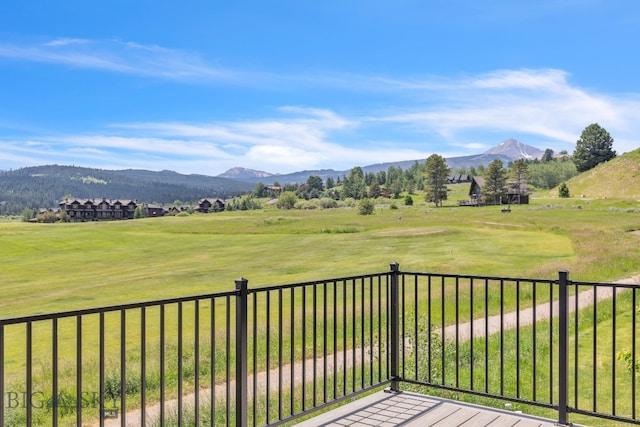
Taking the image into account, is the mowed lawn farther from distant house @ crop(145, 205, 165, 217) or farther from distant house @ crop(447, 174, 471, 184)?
distant house @ crop(447, 174, 471, 184)

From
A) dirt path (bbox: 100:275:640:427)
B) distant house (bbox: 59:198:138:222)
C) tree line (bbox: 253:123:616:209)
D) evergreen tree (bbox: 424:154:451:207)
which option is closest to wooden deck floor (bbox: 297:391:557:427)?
dirt path (bbox: 100:275:640:427)

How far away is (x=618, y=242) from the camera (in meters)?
28.5

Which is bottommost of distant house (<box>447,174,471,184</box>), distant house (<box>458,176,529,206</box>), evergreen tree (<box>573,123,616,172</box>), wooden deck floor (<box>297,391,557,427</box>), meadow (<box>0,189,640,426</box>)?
meadow (<box>0,189,640,426</box>)

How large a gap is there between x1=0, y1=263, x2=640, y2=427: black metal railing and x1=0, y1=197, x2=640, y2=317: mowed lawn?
8200mm

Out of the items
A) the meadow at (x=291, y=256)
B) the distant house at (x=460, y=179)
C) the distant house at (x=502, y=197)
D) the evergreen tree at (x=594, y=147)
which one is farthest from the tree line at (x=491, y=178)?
the meadow at (x=291, y=256)

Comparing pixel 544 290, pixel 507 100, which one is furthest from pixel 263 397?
pixel 507 100

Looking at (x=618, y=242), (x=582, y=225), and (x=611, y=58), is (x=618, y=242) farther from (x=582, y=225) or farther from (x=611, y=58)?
(x=611, y=58)

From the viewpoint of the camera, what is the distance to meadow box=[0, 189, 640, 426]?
2486cm

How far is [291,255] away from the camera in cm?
3747

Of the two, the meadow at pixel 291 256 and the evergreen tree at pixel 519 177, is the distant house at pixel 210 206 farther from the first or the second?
the meadow at pixel 291 256

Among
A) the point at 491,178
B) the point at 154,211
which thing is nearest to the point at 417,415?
the point at 491,178

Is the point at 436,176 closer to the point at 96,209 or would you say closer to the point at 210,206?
the point at 210,206

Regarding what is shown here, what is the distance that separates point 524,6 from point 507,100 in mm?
90662

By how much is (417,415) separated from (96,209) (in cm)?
14222
